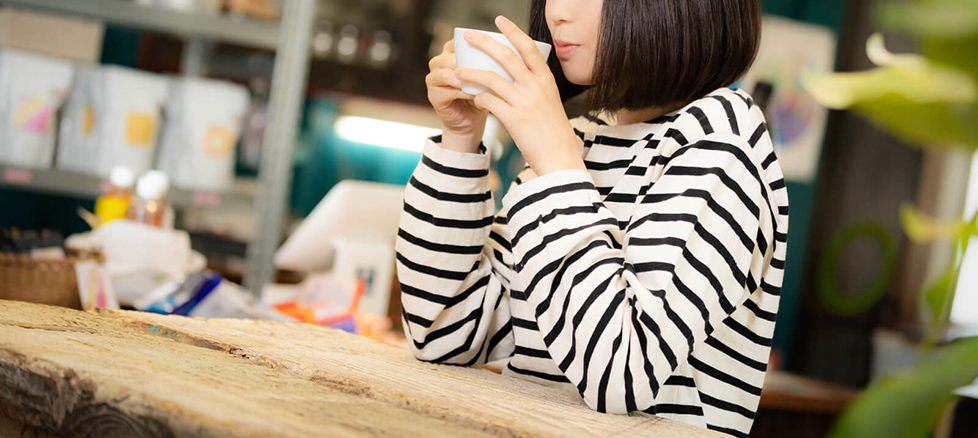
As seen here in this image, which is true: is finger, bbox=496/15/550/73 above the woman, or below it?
above

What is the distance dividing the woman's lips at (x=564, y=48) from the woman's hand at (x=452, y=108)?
0.30 ft

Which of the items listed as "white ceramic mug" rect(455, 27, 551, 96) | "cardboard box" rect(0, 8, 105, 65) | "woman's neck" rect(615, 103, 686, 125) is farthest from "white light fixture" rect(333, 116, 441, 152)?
"white ceramic mug" rect(455, 27, 551, 96)

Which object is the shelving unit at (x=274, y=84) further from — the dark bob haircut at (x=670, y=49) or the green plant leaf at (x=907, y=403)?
the green plant leaf at (x=907, y=403)

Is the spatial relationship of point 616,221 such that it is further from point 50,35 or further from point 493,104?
point 50,35

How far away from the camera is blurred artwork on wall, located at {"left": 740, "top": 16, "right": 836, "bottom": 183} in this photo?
3859mm

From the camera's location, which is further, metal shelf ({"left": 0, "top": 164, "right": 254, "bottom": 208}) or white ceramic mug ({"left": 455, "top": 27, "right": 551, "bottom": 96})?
metal shelf ({"left": 0, "top": 164, "right": 254, "bottom": 208})

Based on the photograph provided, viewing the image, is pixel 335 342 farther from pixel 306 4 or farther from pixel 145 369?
pixel 306 4

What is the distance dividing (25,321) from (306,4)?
140 centimetres

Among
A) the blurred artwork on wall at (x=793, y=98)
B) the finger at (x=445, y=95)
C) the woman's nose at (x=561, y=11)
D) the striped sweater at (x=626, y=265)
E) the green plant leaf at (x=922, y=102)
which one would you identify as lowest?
the striped sweater at (x=626, y=265)

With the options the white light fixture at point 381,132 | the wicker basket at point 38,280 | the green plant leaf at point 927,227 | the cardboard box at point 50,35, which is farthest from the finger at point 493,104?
the white light fixture at point 381,132

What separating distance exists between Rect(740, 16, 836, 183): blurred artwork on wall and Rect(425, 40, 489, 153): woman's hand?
3340mm

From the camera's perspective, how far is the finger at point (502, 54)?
0.67m

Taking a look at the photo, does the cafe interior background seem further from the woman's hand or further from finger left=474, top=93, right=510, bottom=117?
the woman's hand

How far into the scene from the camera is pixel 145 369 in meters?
0.48
